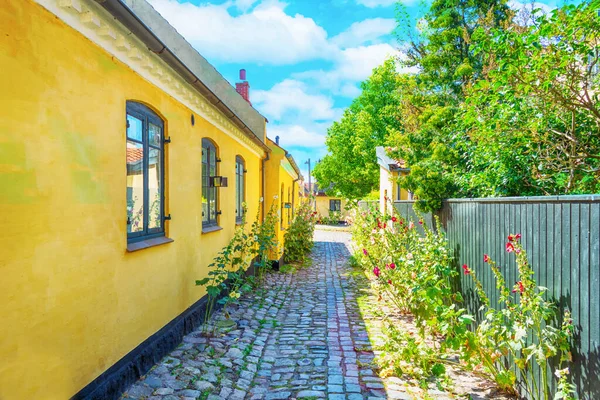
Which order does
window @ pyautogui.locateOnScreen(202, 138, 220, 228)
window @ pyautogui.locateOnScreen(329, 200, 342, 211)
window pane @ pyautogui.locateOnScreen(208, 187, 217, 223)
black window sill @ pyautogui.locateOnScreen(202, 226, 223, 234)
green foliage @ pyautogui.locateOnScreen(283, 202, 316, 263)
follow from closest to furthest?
black window sill @ pyautogui.locateOnScreen(202, 226, 223, 234) → window @ pyautogui.locateOnScreen(202, 138, 220, 228) → window pane @ pyautogui.locateOnScreen(208, 187, 217, 223) → green foliage @ pyautogui.locateOnScreen(283, 202, 316, 263) → window @ pyautogui.locateOnScreen(329, 200, 342, 211)

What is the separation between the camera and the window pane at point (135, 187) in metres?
4.16

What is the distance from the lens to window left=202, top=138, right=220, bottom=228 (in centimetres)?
674

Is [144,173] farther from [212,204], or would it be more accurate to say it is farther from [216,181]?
[212,204]

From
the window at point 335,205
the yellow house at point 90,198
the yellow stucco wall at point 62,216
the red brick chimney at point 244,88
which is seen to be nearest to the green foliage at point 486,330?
the yellow house at point 90,198

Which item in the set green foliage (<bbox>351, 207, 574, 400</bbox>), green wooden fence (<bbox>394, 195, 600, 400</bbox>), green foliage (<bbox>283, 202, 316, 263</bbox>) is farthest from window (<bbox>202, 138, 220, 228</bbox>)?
green foliage (<bbox>283, 202, 316, 263</bbox>)

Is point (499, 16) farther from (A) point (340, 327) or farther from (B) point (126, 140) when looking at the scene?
(B) point (126, 140)

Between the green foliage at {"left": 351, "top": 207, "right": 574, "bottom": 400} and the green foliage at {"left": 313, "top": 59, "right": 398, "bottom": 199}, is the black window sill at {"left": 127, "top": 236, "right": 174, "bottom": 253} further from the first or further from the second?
the green foliage at {"left": 313, "top": 59, "right": 398, "bottom": 199}

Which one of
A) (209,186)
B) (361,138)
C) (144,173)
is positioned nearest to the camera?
(144,173)

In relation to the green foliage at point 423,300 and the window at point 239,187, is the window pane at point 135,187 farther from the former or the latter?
the window at point 239,187

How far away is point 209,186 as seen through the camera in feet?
22.9

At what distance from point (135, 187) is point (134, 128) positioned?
2.03ft

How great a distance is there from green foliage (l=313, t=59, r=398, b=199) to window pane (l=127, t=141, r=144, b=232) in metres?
22.3

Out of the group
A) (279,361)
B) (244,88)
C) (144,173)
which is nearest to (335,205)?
(244,88)

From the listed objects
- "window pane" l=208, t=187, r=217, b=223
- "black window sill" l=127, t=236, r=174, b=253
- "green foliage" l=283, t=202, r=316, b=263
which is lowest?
"green foliage" l=283, t=202, r=316, b=263
